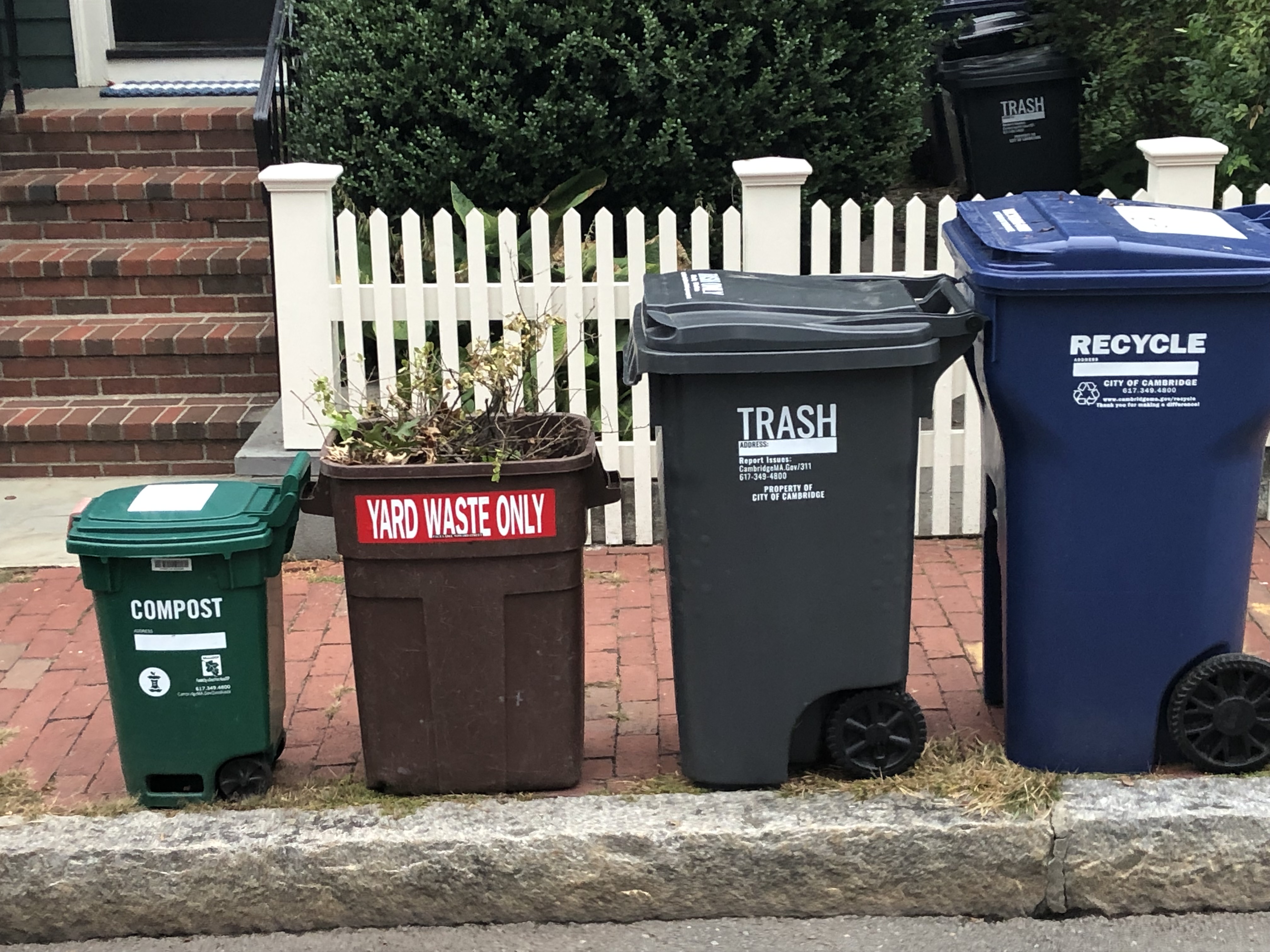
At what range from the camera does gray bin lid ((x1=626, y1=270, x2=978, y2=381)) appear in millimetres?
3188

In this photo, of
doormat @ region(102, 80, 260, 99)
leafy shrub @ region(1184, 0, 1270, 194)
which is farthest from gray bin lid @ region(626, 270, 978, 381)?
doormat @ region(102, 80, 260, 99)

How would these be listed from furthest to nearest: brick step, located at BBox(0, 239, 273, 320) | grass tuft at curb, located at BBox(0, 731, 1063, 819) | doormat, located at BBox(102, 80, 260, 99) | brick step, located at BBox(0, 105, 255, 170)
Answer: doormat, located at BBox(102, 80, 260, 99) → brick step, located at BBox(0, 105, 255, 170) → brick step, located at BBox(0, 239, 273, 320) → grass tuft at curb, located at BBox(0, 731, 1063, 819)

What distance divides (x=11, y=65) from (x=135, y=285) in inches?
90.4

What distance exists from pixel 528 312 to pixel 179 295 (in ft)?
8.05

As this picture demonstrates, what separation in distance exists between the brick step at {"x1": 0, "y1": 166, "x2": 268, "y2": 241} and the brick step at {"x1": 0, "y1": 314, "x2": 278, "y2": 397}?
2.75ft

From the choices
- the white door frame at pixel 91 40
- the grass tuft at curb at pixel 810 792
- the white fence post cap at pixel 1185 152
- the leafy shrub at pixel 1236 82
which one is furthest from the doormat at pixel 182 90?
the grass tuft at curb at pixel 810 792

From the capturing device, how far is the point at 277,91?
21.6 feet

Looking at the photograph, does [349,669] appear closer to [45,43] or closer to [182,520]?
[182,520]

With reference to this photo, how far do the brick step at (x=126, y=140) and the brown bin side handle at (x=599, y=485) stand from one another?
4.88 meters

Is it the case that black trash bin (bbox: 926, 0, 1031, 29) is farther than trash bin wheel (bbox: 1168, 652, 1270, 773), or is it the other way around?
black trash bin (bbox: 926, 0, 1031, 29)

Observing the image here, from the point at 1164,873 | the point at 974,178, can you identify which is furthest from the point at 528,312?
the point at 974,178

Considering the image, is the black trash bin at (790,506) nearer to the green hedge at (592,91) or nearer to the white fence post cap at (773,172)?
the white fence post cap at (773,172)

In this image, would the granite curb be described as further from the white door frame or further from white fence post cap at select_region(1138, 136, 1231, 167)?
the white door frame

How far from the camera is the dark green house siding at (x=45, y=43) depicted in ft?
28.0
